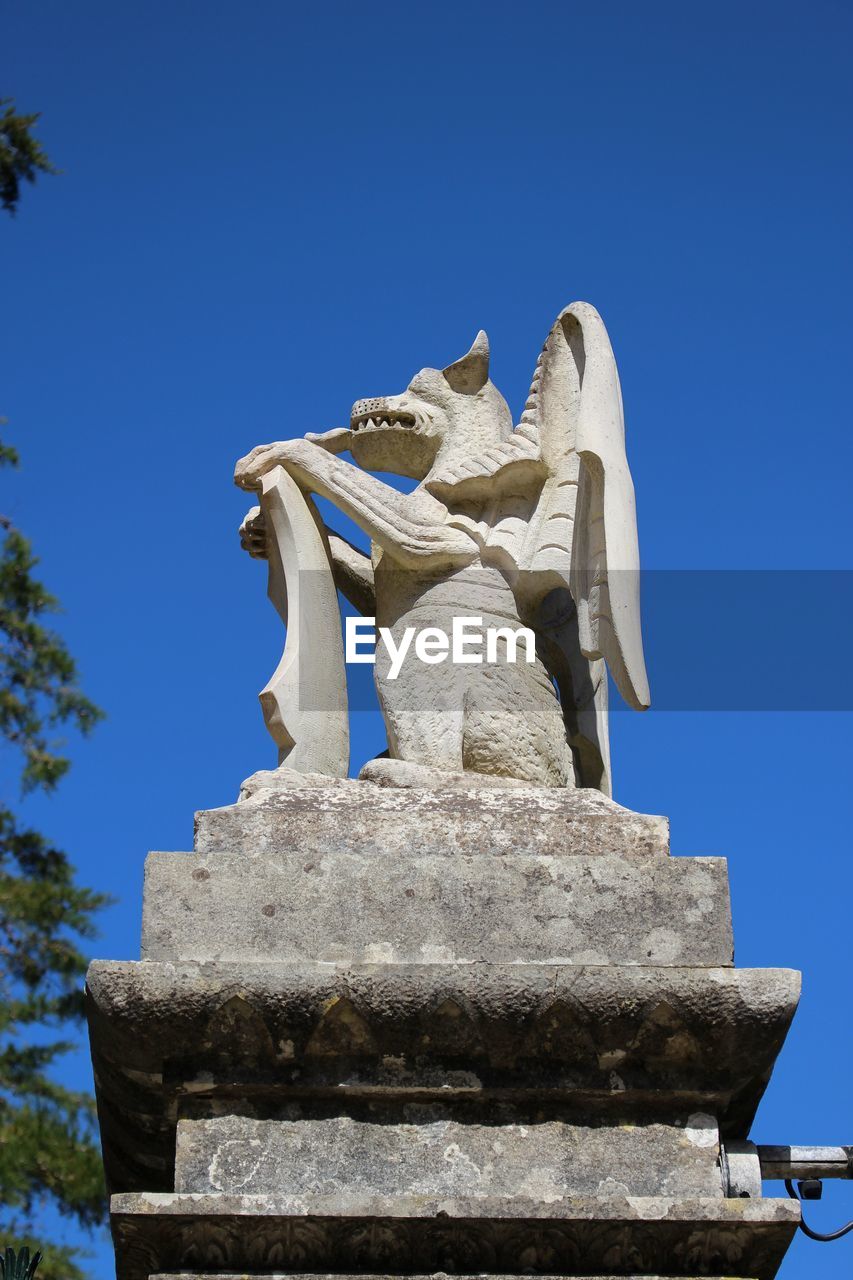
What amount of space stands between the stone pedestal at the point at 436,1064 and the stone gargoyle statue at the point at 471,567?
2.40 feet

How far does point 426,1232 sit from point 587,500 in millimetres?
2386

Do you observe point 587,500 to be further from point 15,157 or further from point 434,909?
point 15,157

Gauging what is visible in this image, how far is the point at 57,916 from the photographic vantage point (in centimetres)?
1619

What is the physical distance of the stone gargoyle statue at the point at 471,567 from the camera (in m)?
6.44

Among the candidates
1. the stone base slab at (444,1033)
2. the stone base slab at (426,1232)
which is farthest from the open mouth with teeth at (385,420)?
the stone base slab at (426,1232)

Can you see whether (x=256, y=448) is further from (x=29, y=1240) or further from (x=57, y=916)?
(x=57, y=916)

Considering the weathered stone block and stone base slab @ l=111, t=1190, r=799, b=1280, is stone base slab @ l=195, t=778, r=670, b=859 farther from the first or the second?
stone base slab @ l=111, t=1190, r=799, b=1280

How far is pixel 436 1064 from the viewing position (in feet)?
18.0

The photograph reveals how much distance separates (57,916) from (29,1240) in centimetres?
277

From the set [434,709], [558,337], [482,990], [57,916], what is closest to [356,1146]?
[482,990]

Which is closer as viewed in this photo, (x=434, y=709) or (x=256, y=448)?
(x=434, y=709)

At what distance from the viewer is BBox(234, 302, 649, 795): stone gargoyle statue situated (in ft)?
21.1

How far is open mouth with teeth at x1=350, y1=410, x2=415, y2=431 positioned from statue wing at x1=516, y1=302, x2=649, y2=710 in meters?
0.42

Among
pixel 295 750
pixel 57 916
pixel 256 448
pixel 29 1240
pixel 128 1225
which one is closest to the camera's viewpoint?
pixel 128 1225
